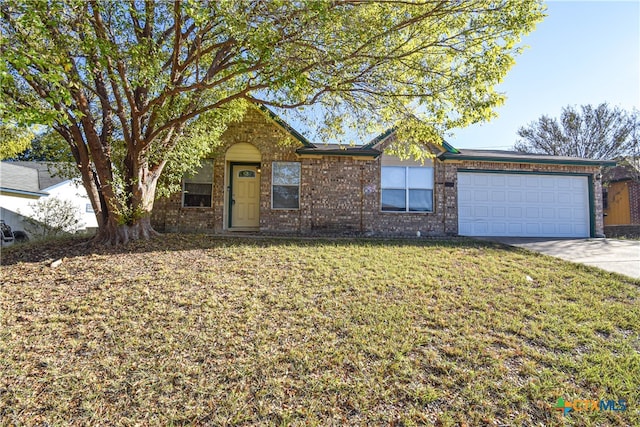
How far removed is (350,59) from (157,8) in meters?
3.99

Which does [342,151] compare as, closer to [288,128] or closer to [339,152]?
[339,152]

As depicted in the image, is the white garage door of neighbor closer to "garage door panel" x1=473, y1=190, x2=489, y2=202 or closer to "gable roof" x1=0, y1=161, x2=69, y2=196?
"garage door panel" x1=473, y1=190, x2=489, y2=202

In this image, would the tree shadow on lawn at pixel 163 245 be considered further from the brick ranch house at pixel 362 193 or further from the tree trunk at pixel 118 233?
the brick ranch house at pixel 362 193

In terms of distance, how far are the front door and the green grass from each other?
16.0 ft

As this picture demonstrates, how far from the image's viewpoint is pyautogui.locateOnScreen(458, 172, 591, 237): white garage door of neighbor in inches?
436

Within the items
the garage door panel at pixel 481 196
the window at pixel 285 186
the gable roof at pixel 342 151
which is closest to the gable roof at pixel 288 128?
the gable roof at pixel 342 151

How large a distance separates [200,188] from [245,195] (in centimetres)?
152

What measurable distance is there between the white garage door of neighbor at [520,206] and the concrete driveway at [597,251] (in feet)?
4.12

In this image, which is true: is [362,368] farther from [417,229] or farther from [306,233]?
[417,229]

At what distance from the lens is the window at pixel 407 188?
10906 mm

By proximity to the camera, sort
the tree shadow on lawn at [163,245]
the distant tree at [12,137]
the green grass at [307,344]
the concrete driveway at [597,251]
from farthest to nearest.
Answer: the distant tree at [12,137] < the concrete driveway at [597,251] < the tree shadow on lawn at [163,245] < the green grass at [307,344]

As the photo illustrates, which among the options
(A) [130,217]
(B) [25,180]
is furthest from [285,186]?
(B) [25,180]

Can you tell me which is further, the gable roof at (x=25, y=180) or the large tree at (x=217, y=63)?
the gable roof at (x=25, y=180)

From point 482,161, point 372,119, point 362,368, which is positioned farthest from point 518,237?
point 362,368
